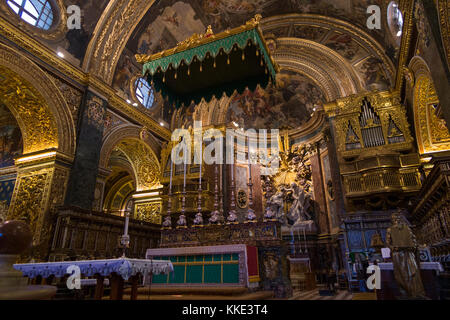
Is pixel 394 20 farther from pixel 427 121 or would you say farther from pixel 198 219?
pixel 198 219

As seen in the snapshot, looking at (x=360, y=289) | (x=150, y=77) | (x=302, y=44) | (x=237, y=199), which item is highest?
(x=302, y=44)

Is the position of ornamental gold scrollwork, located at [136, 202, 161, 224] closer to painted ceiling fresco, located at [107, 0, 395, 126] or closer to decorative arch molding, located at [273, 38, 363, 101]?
painted ceiling fresco, located at [107, 0, 395, 126]

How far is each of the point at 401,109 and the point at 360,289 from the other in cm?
609

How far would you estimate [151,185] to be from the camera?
12.9 meters

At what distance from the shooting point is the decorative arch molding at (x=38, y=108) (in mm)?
7621

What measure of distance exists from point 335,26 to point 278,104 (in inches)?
177

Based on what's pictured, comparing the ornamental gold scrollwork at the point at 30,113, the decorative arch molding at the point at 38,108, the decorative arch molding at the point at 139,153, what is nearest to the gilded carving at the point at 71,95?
the decorative arch molding at the point at 38,108

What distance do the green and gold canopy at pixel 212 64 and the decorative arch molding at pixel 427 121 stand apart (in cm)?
469

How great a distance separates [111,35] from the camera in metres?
9.81

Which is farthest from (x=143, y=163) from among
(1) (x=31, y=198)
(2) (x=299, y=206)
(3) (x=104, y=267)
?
(3) (x=104, y=267)
